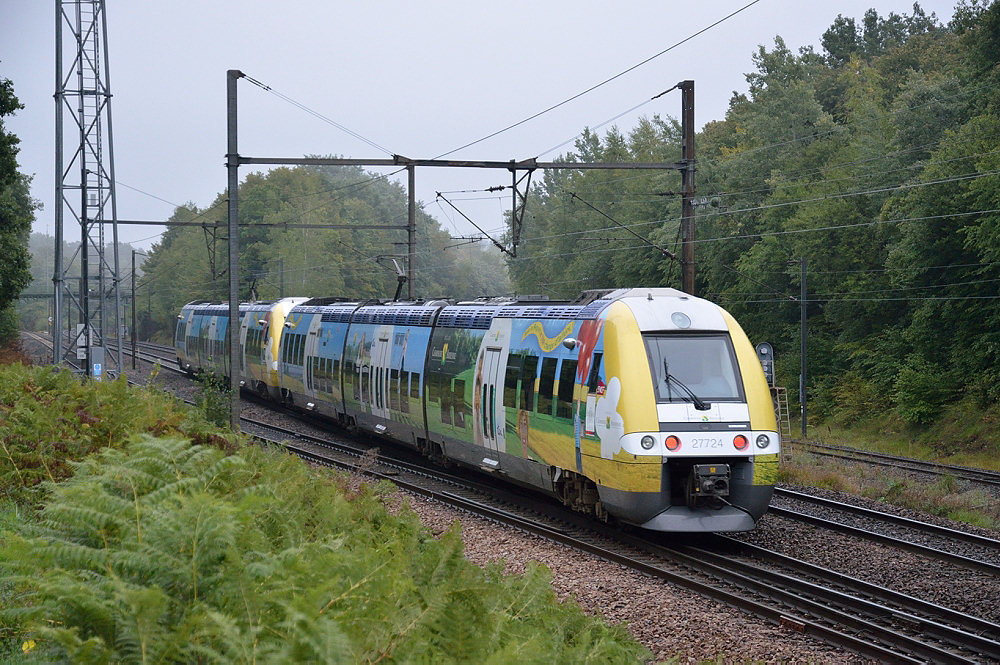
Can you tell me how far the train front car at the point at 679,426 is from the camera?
12297 millimetres

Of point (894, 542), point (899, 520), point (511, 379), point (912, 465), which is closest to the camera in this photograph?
point (894, 542)

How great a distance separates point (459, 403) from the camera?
18.1m

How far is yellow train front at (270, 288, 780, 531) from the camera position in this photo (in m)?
12.4

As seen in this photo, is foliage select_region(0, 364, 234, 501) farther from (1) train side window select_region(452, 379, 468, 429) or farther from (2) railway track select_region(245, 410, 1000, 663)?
(2) railway track select_region(245, 410, 1000, 663)

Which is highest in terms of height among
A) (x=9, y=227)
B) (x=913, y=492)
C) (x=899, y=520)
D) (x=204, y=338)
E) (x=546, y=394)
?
(x=9, y=227)

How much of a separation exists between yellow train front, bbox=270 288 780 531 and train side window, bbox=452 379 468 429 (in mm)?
24

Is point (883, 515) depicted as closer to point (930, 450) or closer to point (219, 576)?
point (219, 576)

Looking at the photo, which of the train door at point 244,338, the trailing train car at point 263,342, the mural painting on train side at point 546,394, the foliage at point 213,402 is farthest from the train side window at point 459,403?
the train door at point 244,338

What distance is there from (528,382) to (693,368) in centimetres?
311

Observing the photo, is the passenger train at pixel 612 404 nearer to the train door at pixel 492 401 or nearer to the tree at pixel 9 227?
the train door at pixel 492 401

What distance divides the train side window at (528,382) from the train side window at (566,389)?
937 mm

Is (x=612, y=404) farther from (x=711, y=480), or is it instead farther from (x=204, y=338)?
(x=204, y=338)

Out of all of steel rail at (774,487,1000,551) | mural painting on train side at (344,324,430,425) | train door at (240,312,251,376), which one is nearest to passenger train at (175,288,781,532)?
mural painting on train side at (344,324,430,425)

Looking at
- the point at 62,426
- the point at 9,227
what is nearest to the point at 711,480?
the point at 62,426
